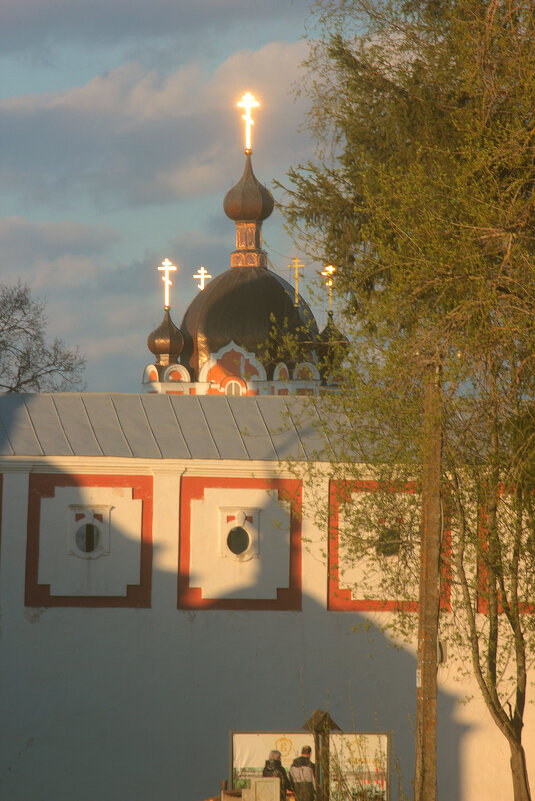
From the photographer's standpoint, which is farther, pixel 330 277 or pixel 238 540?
pixel 238 540

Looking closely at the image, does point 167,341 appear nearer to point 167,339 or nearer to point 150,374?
point 167,339

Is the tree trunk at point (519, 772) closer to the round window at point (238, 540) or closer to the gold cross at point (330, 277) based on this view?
the round window at point (238, 540)

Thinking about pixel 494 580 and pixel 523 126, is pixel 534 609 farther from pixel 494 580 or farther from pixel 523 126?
pixel 523 126

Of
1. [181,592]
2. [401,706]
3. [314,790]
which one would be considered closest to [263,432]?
[181,592]

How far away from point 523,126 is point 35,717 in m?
9.42

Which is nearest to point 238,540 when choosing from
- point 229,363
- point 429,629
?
point 429,629

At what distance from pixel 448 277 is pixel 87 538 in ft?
21.6

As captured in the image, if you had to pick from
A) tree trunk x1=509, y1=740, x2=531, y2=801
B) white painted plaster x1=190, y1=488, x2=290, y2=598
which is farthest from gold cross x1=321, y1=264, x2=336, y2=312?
tree trunk x1=509, y1=740, x2=531, y2=801

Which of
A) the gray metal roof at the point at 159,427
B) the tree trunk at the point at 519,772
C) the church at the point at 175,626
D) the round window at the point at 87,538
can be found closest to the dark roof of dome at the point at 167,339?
the gray metal roof at the point at 159,427

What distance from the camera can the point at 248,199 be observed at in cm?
3709

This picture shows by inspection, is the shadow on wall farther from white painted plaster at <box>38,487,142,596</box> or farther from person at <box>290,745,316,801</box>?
person at <box>290,745,316,801</box>

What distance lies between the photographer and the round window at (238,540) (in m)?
16.5

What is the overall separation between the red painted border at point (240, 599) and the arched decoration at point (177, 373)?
20.8m

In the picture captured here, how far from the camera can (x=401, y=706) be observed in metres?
16.3
